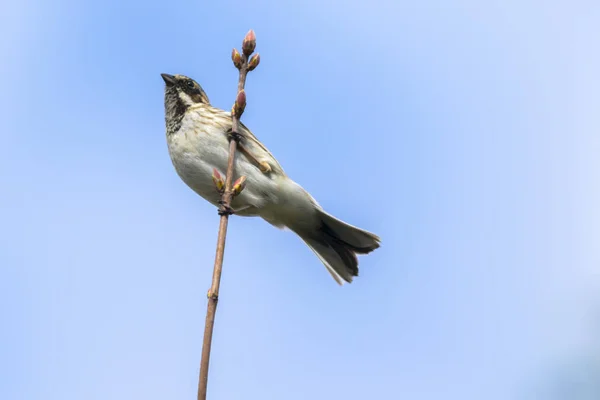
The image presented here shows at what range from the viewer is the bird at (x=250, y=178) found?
6742 millimetres

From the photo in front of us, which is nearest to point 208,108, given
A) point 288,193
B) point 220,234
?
point 288,193

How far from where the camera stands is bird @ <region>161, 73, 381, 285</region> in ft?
22.1

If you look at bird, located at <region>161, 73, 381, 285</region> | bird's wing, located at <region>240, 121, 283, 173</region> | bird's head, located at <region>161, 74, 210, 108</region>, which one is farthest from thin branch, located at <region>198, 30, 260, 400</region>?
bird's head, located at <region>161, 74, 210, 108</region>

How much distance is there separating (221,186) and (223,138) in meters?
2.88

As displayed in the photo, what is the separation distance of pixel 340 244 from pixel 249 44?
12.8ft

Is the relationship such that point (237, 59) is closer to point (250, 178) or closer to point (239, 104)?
point (239, 104)

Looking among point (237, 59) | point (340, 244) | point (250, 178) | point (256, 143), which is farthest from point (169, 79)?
point (237, 59)

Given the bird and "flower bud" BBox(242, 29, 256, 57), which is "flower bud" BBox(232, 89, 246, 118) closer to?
"flower bud" BBox(242, 29, 256, 57)

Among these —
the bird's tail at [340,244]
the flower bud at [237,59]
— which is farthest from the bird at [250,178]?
the flower bud at [237,59]

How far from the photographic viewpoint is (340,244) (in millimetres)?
7688

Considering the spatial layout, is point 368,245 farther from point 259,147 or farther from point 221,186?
point 221,186

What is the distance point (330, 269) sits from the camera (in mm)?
7555

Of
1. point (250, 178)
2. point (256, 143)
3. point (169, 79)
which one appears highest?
point (169, 79)

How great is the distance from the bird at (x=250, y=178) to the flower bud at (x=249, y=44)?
2.40 meters
